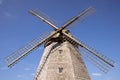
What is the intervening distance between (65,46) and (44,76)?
3.18 meters

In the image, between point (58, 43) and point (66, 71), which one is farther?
point (58, 43)

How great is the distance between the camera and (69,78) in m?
14.9

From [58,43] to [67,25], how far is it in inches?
90.3

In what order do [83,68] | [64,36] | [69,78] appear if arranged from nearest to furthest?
[69,78] < [83,68] < [64,36]

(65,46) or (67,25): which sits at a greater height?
(67,25)

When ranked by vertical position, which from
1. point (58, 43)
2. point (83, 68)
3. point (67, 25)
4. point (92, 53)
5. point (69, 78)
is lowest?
point (69, 78)

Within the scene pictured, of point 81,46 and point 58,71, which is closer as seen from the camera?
point 58,71

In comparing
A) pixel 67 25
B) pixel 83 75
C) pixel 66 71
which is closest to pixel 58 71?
pixel 66 71

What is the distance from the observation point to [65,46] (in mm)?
Answer: 16750

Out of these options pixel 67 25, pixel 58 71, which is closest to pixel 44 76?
pixel 58 71

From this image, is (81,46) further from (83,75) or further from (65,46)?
(83,75)

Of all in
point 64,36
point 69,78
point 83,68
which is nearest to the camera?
point 69,78

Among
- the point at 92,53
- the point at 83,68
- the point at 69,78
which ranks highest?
the point at 92,53

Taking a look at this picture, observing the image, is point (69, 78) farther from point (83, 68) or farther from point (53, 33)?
point (53, 33)
